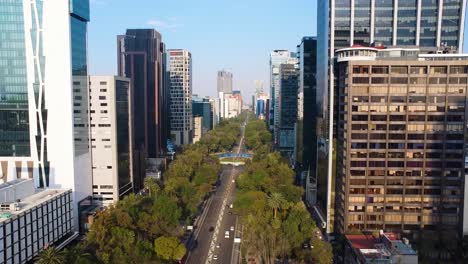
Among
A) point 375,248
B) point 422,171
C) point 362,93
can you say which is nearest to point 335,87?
point 362,93

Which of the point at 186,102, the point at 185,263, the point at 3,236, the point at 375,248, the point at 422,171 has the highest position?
the point at 186,102

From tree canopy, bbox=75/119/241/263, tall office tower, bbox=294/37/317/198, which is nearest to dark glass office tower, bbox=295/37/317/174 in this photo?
tall office tower, bbox=294/37/317/198

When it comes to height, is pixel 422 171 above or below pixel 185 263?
above

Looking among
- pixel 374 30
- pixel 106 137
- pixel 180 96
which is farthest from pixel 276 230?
pixel 180 96

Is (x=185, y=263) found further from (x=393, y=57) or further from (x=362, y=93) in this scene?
(x=393, y=57)

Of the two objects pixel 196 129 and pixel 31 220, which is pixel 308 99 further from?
pixel 196 129

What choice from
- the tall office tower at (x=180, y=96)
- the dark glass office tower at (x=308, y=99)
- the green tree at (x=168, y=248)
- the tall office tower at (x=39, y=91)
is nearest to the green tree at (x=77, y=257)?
the green tree at (x=168, y=248)
